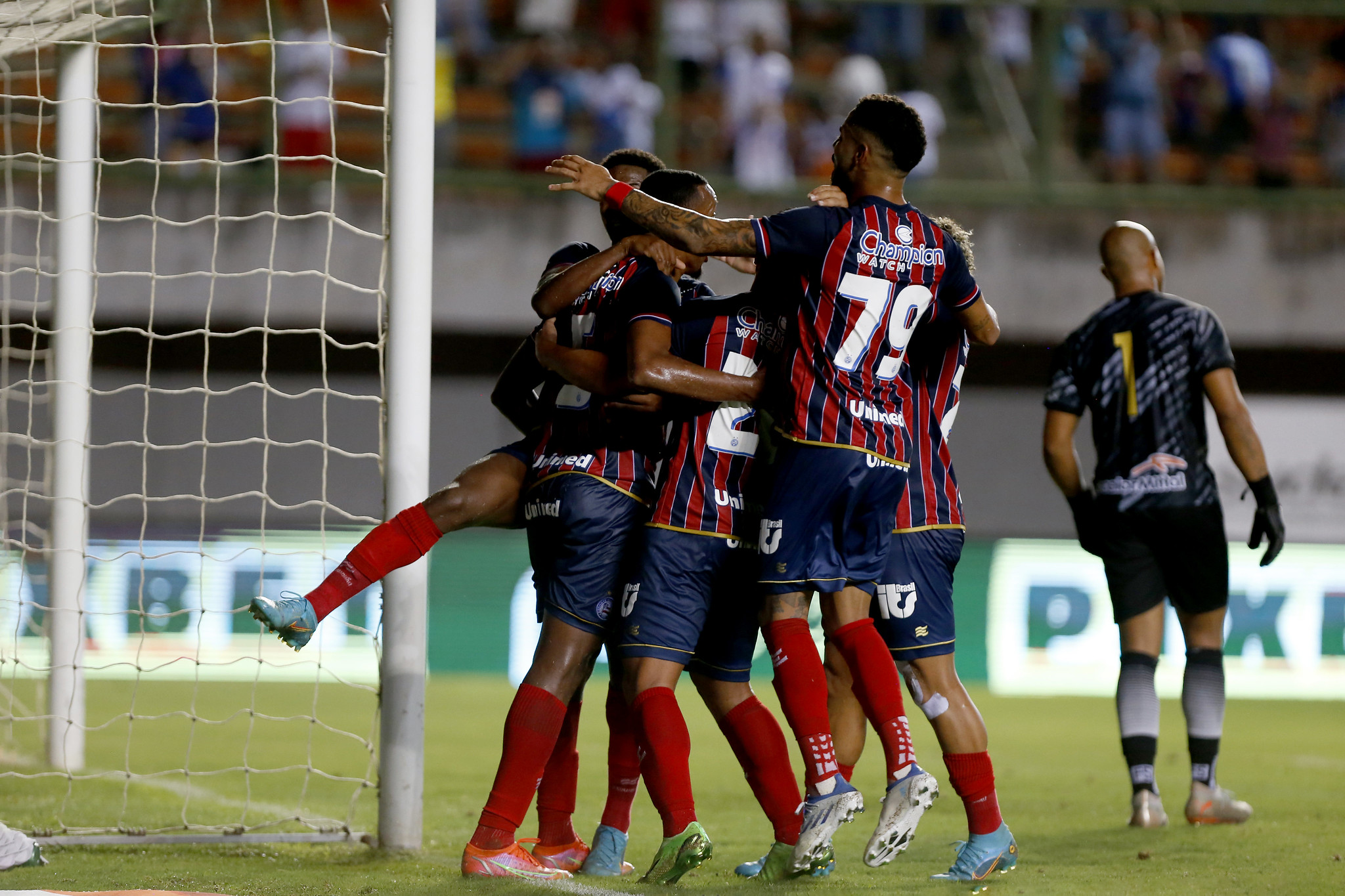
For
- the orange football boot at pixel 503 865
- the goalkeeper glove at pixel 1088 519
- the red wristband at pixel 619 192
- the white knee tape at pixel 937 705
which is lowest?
the orange football boot at pixel 503 865

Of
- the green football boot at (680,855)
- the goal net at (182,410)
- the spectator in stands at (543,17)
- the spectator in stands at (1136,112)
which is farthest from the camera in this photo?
the spectator in stands at (543,17)

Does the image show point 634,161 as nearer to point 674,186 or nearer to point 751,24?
point 674,186

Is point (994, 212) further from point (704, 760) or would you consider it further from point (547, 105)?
point (704, 760)

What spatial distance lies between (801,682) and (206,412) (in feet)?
14.4

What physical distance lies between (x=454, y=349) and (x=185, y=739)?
594 cm

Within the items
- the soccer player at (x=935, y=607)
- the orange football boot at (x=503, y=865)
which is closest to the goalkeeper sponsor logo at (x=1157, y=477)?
the soccer player at (x=935, y=607)

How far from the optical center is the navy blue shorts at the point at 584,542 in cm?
411

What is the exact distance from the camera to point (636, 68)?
13664mm

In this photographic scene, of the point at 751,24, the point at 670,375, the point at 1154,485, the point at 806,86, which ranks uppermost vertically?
the point at 751,24

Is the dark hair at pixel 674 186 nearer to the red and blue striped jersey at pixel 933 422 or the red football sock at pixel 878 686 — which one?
the red and blue striped jersey at pixel 933 422

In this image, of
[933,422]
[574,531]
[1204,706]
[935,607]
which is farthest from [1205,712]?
[574,531]

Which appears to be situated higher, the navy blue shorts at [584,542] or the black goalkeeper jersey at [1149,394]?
the black goalkeeper jersey at [1149,394]

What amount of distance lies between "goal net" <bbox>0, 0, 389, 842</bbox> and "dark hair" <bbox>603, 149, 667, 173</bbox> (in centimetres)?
81

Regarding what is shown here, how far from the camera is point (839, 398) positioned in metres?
3.87
